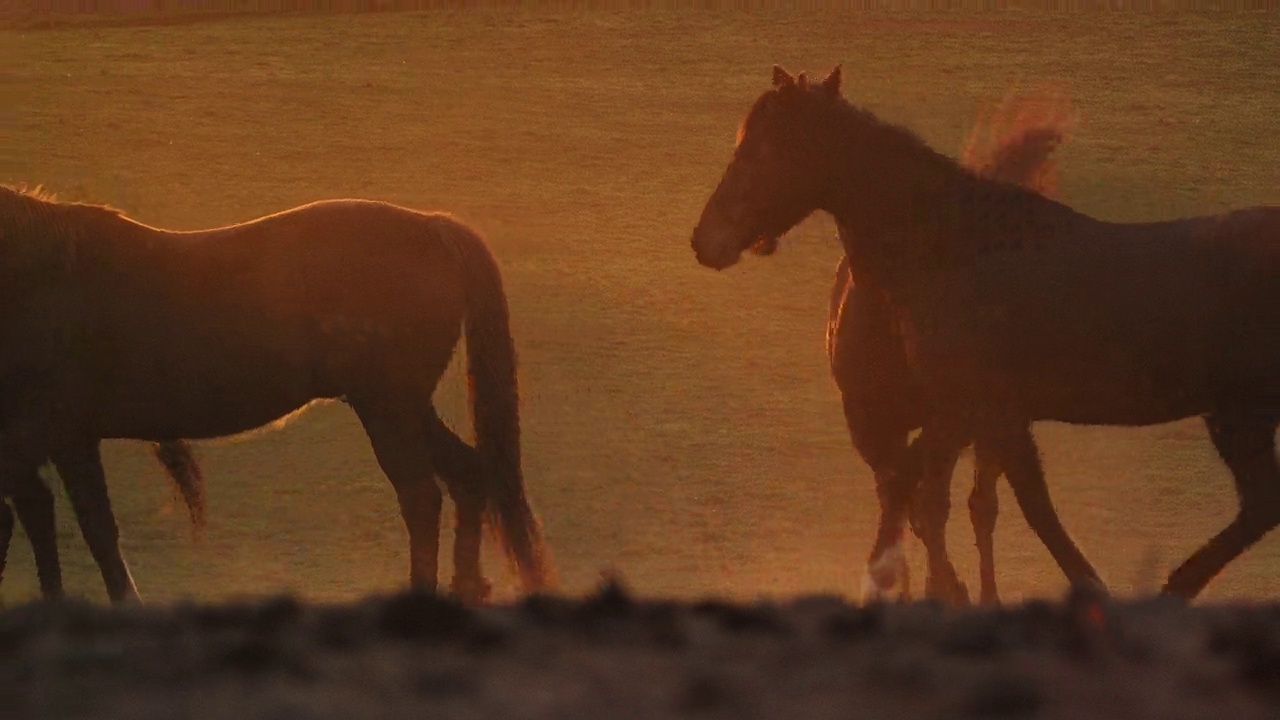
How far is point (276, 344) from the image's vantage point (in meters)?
6.83

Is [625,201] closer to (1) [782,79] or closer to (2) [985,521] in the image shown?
(2) [985,521]

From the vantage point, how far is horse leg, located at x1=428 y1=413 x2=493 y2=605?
7055mm

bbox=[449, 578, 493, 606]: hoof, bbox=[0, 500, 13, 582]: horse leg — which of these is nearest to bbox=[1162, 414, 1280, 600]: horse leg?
bbox=[449, 578, 493, 606]: hoof

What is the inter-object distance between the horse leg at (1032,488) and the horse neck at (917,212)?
651mm

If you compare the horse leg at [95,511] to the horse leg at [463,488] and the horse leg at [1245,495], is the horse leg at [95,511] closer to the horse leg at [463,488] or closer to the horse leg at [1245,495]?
the horse leg at [463,488]

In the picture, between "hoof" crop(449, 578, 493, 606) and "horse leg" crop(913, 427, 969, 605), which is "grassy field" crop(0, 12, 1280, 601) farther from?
"hoof" crop(449, 578, 493, 606)

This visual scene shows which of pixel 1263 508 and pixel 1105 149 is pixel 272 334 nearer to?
pixel 1263 508

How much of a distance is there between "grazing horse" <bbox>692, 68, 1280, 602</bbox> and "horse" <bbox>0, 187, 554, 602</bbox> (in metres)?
1.07

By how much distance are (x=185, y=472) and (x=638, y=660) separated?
186 inches

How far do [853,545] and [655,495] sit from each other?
1.88 metres

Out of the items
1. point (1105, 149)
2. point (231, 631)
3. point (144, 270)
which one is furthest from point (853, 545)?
point (1105, 149)

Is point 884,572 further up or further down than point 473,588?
further up

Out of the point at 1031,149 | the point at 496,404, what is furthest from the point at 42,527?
the point at 1031,149

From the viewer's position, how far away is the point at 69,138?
21.9 metres
